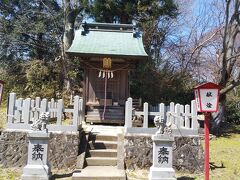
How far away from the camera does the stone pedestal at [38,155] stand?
786 centimetres

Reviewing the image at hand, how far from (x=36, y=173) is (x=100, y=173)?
166 centimetres

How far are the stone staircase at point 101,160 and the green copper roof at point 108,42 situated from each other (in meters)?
4.91

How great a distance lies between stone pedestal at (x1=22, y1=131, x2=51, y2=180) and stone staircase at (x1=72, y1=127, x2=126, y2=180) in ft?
2.72

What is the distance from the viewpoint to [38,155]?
7.94 m

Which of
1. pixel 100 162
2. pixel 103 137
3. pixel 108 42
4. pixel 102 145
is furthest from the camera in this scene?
pixel 108 42

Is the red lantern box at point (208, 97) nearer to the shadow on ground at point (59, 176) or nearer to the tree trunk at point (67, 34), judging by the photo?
the shadow on ground at point (59, 176)

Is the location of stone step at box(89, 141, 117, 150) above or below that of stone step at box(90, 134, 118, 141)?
below

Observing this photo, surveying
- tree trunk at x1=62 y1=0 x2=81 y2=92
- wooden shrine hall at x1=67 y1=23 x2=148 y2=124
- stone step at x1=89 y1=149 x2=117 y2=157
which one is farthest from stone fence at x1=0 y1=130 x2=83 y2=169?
tree trunk at x1=62 y1=0 x2=81 y2=92

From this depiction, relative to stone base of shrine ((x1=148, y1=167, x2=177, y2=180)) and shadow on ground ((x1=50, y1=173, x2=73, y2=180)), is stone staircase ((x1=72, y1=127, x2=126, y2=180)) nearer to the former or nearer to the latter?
shadow on ground ((x1=50, y1=173, x2=73, y2=180))

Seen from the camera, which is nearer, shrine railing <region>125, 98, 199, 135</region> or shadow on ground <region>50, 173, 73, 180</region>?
shadow on ground <region>50, 173, 73, 180</region>

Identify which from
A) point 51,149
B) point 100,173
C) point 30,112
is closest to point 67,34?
point 30,112

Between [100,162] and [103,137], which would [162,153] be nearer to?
[100,162]

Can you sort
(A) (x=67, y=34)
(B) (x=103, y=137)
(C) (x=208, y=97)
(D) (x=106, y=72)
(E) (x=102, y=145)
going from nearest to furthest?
1. (C) (x=208, y=97)
2. (E) (x=102, y=145)
3. (B) (x=103, y=137)
4. (D) (x=106, y=72)
5. (A) (x=67, y=34)

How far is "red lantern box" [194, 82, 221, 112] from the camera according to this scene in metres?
6.65
